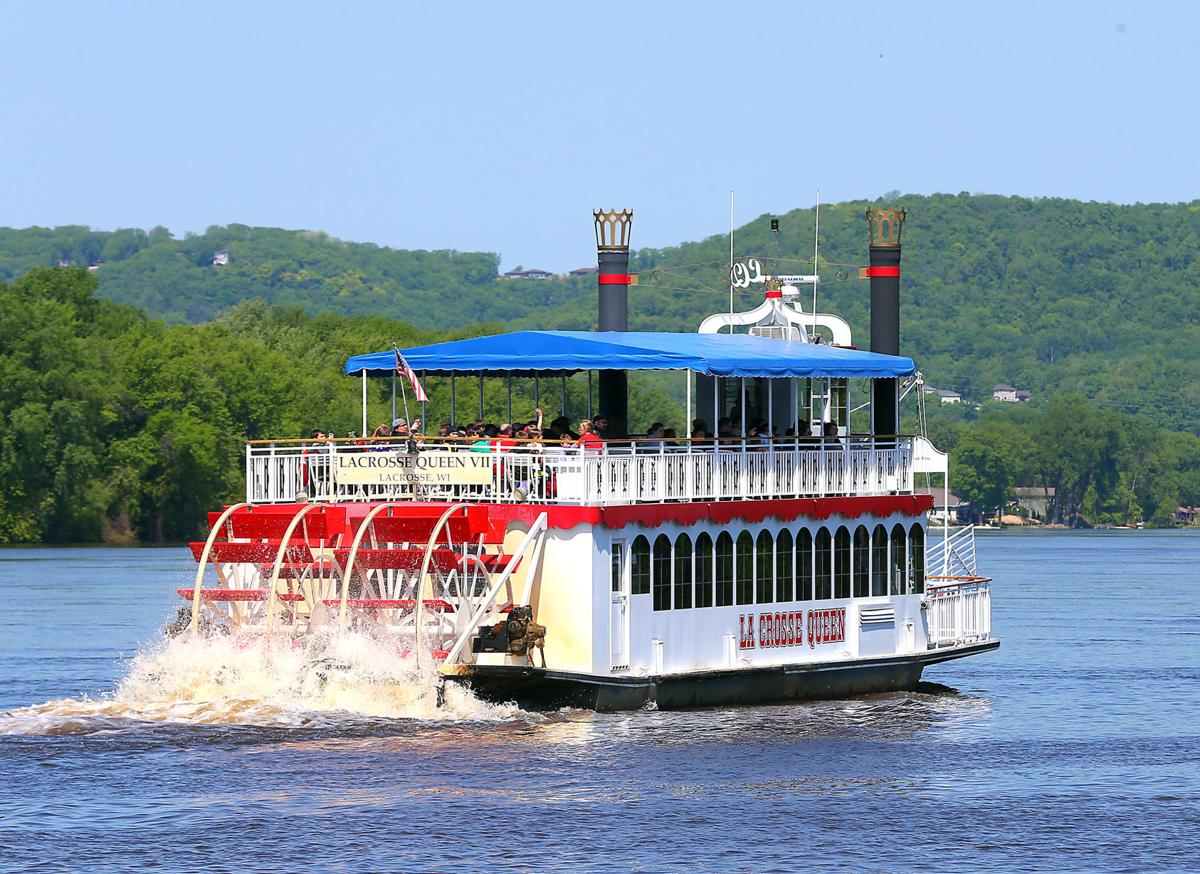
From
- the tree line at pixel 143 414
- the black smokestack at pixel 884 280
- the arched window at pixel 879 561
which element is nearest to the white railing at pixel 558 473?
the arched window at pixel 879 561

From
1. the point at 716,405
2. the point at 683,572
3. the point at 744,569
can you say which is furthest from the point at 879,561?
the point at 683,572

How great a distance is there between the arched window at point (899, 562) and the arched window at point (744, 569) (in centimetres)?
309

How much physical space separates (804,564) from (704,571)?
1.98 m

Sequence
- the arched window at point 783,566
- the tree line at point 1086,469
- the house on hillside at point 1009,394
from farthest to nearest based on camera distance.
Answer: the house on hillside at point 1009,394 < the tree line at point 1086,469 < the arched window at point 783,566

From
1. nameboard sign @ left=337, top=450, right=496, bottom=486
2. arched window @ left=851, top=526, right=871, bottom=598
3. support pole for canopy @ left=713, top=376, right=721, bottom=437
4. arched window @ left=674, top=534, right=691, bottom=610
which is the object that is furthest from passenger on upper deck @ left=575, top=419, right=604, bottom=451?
arched window @ left=851, top=526, right=871, bottom=598

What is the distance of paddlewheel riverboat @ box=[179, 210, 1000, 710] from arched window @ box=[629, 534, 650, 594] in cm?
3

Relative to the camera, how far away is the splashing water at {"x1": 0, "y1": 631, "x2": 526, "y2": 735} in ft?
85.8

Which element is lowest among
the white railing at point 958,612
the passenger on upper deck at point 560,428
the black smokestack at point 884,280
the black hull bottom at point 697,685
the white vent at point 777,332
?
the black hull bottom at point 697,685

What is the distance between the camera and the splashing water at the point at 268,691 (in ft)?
85.8

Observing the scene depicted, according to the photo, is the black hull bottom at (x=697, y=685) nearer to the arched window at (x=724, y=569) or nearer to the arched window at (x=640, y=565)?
the arched window at (x=724, y=569)

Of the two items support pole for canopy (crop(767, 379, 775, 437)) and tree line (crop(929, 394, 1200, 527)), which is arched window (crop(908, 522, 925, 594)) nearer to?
support pole for canopy (crop(767, 379, 775, 437))

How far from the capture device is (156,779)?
23859 millimetres

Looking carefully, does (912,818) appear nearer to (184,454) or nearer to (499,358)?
(499,358)

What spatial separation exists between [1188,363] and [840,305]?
37.3 metres
